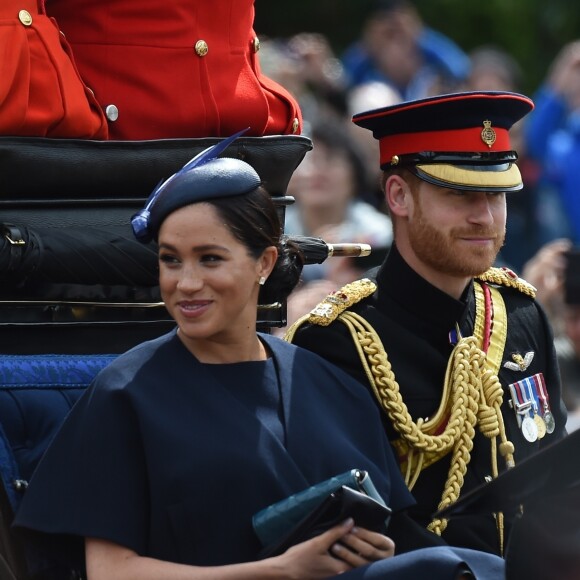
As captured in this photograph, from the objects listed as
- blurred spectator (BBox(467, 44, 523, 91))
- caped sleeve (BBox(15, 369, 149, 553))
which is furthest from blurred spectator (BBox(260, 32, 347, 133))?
caped sleeve (BBox(15, 369, 149, 553))

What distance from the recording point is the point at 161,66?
13.0ft

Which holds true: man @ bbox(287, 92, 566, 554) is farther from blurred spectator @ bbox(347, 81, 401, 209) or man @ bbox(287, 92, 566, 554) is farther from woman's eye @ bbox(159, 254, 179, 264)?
blurred spectator @ bbox(347, 81, 401, 209)

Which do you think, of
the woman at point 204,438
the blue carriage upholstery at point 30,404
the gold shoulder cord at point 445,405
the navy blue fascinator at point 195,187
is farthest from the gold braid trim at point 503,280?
the blue carriage upholstery at point 30,404

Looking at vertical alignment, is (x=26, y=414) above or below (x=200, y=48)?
below

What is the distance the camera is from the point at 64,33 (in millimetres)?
3969

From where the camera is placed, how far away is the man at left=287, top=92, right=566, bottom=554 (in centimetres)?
399

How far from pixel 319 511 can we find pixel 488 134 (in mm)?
1305

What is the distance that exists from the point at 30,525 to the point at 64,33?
1315 mm

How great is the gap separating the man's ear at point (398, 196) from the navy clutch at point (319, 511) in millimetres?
988

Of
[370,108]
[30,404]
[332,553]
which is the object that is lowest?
[332,553]

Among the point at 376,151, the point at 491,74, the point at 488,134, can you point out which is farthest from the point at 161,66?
the point at 491,74

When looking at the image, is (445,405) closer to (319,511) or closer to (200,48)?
(319,511)

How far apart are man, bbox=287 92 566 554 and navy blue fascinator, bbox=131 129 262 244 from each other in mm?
676

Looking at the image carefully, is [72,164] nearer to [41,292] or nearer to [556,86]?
[41,292]
